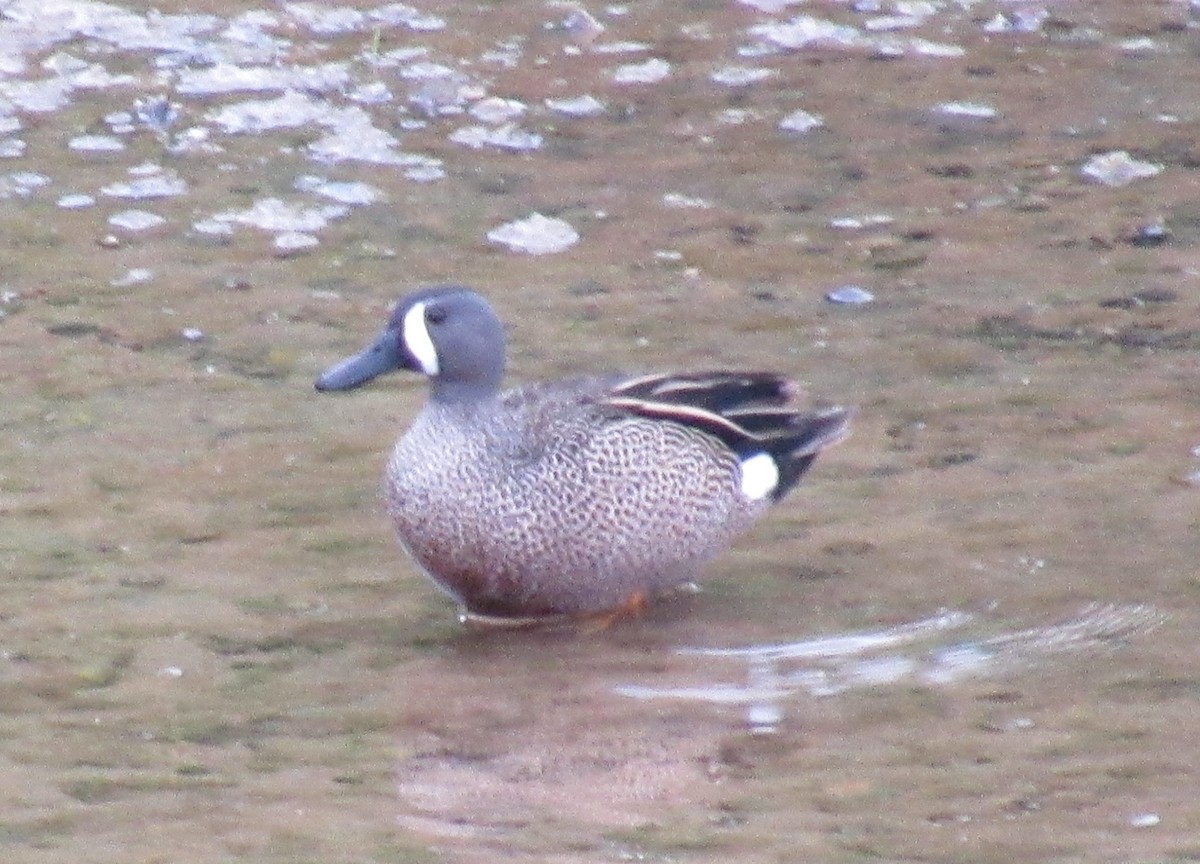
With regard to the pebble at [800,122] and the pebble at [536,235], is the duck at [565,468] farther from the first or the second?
the pebble at [800,122]

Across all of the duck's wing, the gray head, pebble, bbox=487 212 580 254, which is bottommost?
pebble, bbox=487 212 580 254

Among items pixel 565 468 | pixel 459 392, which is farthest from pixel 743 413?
pixel 459 392

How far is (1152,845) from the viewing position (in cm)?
392

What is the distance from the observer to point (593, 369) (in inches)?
268

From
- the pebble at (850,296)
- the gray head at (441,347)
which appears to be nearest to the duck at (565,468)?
the gray head at (441,347)

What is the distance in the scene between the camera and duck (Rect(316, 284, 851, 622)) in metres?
5.35

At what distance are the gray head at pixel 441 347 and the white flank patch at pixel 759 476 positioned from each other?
1.95 ft

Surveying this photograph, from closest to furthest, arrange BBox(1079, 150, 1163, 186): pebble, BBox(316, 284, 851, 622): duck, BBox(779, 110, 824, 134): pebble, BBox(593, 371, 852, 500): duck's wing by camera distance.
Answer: BBox(316, 284, 851, 622): duck → BBox(593, 371, 852, 500): duck's wing → BBox(1079, 150, 1163, 186): pebble → BBox(779, 110, 824, 134): pebble

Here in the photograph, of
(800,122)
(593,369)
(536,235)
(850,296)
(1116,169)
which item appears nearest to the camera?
(593,369)

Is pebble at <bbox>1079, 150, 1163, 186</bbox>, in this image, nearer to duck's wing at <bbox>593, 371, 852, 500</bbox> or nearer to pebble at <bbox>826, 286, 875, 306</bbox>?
pebble at <bbox>826, 286, 875, 306</bbox>

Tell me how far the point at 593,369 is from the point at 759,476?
1283 mm

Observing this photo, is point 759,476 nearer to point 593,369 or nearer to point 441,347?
point 441,347

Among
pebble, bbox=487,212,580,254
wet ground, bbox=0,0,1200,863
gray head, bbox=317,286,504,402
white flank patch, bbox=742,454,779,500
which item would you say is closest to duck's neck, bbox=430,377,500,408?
gray head, bbox=317,286,504,402

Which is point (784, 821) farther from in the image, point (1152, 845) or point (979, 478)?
point (979, 478)
